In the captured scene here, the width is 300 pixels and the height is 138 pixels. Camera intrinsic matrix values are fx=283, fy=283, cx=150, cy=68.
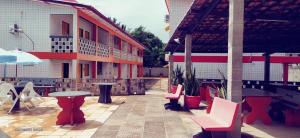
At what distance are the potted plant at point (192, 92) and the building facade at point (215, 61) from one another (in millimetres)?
9553

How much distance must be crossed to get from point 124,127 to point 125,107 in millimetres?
3746

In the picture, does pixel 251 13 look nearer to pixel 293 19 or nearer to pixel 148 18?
pixel 293 19

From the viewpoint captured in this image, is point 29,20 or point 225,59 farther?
point 225,59

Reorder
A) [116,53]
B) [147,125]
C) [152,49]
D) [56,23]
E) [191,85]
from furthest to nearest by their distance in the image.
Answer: [152,49] < [116,53] < [56,23] < [191,85] < [147,125]

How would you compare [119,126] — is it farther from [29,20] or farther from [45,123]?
[29,20]

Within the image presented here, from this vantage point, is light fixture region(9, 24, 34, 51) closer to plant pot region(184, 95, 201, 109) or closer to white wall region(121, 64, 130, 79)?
plant pot region(184, 95, 201, 109)

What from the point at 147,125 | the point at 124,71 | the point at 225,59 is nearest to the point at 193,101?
the point at 147,125

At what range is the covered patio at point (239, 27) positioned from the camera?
575cm

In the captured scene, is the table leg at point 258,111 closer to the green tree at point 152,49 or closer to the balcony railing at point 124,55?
the balcony railing at point 124,55

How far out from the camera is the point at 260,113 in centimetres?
784

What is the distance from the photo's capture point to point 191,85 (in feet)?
35.8

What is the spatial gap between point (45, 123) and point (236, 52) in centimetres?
570

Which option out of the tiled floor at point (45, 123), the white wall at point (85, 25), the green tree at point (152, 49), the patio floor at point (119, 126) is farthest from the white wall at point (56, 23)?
the green tree at point (152, 49)

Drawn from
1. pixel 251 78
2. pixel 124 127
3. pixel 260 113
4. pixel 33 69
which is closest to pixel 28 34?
pixel 33 69
